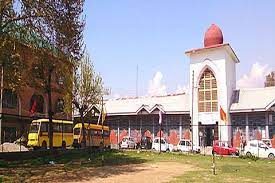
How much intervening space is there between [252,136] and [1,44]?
31204mm

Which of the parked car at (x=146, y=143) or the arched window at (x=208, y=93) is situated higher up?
the arched window at (x=208, y=93)

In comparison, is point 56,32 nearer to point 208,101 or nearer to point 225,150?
point 225,150

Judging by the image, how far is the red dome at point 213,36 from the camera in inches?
1848

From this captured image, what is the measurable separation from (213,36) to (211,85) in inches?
248

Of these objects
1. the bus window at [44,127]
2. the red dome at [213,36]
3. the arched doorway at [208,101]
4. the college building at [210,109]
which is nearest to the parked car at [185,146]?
the college building at [210,109]

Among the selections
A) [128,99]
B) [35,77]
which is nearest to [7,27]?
[35,77]

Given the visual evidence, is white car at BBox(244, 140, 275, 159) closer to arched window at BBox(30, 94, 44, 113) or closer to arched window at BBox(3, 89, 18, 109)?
arched window at BBox(30, 94, 44, 113)

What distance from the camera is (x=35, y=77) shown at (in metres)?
24.5

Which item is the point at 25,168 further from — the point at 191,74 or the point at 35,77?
the point at 191,74

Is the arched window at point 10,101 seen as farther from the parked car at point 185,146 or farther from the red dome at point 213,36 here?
the red dome at point 213,36

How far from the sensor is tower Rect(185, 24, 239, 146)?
4453 cm

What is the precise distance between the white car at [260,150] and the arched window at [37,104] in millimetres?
24338

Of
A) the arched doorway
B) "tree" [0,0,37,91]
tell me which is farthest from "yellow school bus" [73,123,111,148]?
"tree" [0,0,37,91]

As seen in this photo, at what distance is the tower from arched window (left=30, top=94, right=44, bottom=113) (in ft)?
60.9
